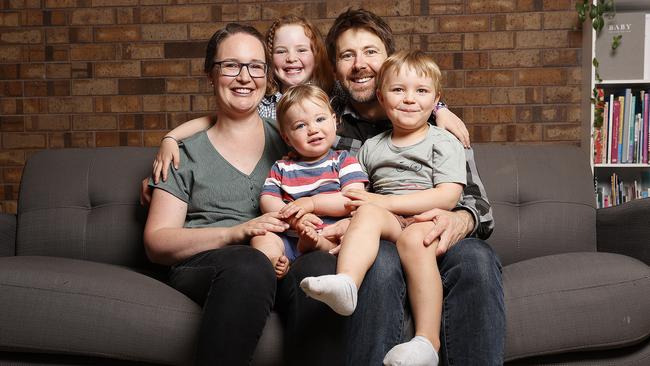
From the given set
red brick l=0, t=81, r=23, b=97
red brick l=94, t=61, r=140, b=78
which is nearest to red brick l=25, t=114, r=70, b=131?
red brick l=0, t=81, r=23, b=97

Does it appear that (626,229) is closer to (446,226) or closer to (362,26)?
(446,226)

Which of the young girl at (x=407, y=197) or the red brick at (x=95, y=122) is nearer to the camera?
the young girl at (x=407, y=197)

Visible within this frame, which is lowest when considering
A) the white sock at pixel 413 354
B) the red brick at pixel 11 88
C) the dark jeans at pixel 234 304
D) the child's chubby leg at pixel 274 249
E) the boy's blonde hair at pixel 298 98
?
the white sock at pixel 413 354

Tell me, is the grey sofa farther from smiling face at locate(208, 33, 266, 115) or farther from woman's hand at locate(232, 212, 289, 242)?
smiling face at locate(208, 33, 266, 115)

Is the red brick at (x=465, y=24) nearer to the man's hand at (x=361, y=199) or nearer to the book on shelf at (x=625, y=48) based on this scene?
the book on shelf at (x=625, y=48)

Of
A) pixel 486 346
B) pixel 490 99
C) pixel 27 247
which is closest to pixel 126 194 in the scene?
pixel 27 247

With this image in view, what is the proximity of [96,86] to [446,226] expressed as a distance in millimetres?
2647

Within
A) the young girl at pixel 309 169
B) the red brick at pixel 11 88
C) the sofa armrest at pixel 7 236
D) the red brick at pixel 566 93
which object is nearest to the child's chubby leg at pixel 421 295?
the young girl at pixel 309 169

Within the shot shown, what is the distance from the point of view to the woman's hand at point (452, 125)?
214 centimetres

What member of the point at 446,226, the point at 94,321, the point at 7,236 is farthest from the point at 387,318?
the point at 7,236

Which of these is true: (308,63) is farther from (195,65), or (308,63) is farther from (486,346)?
(195,65)

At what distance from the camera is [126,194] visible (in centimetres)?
237

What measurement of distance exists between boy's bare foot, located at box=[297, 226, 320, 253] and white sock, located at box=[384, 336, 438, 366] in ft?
1.21

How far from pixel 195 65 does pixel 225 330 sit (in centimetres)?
251
